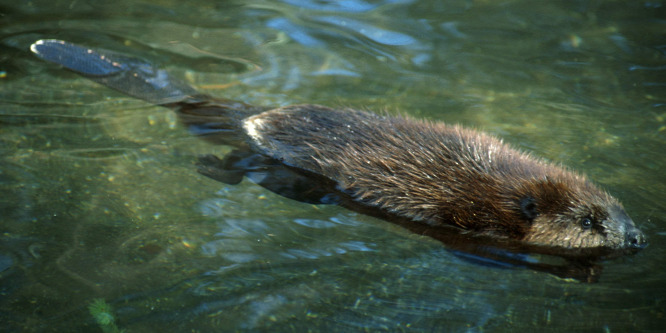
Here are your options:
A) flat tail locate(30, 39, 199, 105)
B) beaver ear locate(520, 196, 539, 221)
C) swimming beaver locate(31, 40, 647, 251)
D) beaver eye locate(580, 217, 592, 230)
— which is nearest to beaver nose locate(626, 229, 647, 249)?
swimming beaver locate(31, 40, 647, 251)

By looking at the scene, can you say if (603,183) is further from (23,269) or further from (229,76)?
(23,269)

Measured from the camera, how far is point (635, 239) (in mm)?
3695

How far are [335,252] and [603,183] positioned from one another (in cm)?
Result: 218

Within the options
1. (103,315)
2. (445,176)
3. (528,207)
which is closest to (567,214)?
(528,207)

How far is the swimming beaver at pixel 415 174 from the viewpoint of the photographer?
384 centimetres

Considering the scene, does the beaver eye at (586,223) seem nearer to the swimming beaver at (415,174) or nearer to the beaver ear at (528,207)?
the swimming beaver at (415,174)

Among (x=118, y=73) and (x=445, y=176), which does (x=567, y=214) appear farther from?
(x=118, y=73)

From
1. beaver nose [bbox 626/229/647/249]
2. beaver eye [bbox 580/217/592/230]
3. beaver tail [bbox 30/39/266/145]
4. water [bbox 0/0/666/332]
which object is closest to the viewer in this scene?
water [bbox 0/0/666/332]

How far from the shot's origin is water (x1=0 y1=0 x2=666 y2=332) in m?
3.16

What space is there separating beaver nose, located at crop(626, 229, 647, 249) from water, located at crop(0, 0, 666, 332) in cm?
8

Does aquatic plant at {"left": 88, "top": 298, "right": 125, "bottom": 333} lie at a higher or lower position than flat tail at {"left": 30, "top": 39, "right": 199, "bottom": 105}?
lower

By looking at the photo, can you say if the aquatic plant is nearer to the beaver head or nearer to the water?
the water

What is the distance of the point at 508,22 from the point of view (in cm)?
695

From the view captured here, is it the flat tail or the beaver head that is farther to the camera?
the flat tail
